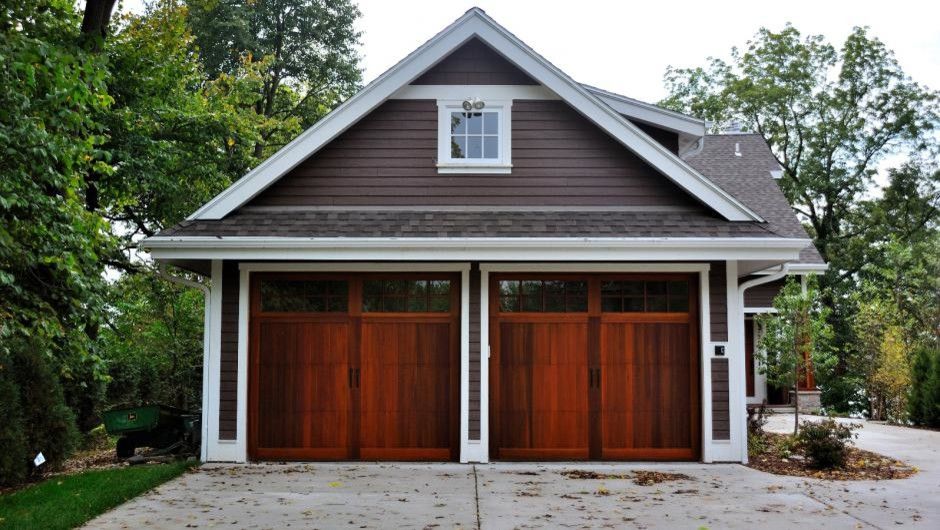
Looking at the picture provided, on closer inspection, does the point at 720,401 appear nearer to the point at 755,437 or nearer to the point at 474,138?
the point at 755,437

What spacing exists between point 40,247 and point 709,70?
26.9 meters

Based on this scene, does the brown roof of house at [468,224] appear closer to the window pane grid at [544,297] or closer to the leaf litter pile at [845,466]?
the window pane grid at [544,297]

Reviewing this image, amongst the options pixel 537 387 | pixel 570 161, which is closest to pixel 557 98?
pixel 570 161

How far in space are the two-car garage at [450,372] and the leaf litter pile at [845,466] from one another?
3.14ft

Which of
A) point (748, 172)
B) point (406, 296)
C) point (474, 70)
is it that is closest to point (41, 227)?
point (406, 296)

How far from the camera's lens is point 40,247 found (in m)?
9.20

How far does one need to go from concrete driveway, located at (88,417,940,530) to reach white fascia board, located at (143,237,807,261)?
2.44 meters

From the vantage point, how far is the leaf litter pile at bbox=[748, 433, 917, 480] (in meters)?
10.4

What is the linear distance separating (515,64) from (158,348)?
9.52 meters

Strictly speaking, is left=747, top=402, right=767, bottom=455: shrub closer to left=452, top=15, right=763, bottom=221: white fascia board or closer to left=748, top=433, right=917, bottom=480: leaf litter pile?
left=748, top=433, right=917, bottom=480: leaf litter pile

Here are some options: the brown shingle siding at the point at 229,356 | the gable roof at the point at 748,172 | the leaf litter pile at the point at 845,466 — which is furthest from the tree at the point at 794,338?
the brown shingle siding at the point at 229,356

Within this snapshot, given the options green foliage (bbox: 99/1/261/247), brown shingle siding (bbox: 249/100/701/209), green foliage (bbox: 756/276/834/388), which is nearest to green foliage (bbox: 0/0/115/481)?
brown shingle siding (bbox: 249/100/701/209)

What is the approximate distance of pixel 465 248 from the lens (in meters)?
10.7

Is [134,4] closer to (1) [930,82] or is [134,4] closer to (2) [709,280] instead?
(2) [709,280]
